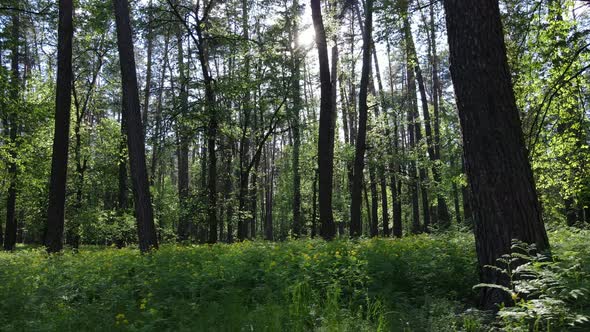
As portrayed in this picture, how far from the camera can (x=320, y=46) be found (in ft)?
41.2

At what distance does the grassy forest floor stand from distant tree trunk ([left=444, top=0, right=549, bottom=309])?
1.70 feet

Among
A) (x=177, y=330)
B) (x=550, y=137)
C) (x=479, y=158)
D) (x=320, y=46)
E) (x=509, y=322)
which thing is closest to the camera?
(x=509, y=322)

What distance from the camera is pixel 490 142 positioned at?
4758 mm

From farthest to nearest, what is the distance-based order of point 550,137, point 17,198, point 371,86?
point 371,86, point 17,198, point 550,137

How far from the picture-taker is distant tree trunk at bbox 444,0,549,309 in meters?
4.59

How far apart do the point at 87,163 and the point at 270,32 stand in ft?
48.5

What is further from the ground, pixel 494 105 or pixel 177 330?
pixel 494 105

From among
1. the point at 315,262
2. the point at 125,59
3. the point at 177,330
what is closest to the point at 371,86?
the point at 125,59

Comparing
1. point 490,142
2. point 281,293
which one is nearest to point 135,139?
point 281,293

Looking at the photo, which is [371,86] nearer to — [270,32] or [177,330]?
[270,32]

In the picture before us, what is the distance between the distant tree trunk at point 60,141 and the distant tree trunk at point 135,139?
239cm

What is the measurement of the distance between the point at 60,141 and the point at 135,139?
2.84 metres

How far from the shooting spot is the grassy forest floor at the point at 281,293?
4168 millimetres

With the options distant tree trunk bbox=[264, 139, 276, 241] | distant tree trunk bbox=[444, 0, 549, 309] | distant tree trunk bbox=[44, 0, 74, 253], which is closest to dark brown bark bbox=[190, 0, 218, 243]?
distant tree trunk bbox=[44, 0, 74, 253]
